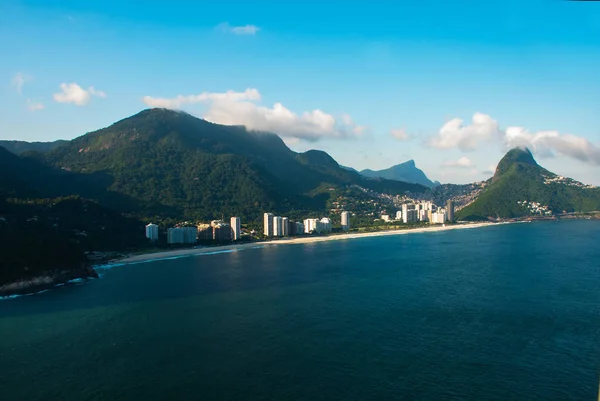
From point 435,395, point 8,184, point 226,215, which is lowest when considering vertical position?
point 435,395

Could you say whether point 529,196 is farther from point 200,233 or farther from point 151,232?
point 151,232

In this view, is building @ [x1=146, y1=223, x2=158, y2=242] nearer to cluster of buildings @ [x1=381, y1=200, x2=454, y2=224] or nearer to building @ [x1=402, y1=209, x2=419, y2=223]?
cluster of buildings @ [x1=381, y1=200, x2=454, y2=224]

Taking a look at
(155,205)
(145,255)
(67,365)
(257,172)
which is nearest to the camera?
(67,365)

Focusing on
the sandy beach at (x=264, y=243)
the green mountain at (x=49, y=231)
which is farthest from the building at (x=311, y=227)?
the green mountain at (x=49, y=231)

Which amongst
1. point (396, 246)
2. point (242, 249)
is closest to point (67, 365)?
point (242, 249)

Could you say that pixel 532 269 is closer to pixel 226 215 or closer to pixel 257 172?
pixel 226 215

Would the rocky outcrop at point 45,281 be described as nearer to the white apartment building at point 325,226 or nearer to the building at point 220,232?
the building at point 220,232

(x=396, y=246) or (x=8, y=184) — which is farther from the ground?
(x=8, y=184)
